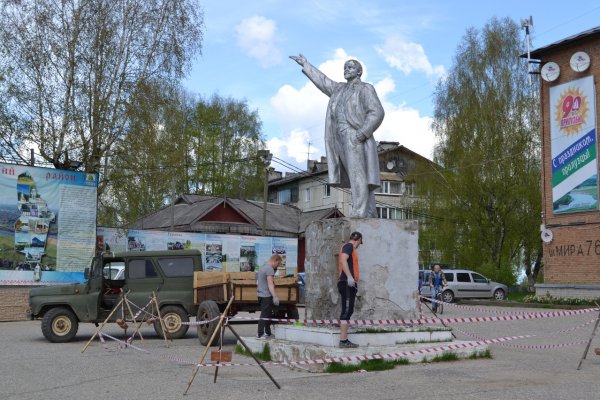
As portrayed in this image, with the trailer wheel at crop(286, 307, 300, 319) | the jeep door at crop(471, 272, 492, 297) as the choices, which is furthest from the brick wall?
the jeep door at crop(471, 272, 492, 297)

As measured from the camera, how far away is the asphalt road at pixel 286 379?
878 cm

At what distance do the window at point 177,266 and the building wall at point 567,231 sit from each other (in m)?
17.7

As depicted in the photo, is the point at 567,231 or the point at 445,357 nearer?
the point at 445,357

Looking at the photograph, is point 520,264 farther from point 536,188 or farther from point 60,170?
point 60,170

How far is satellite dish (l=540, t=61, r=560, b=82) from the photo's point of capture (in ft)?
102

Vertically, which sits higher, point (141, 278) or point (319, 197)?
point (319, 197)

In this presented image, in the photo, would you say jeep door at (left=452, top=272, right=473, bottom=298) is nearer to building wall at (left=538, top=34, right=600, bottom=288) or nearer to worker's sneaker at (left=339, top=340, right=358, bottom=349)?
building wall at (left=538, top=34, right=600, bottom=288)

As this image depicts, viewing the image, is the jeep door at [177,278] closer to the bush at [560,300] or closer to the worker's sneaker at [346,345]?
the worker's sneaker at [346,345]

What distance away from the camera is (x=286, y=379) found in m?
9.97

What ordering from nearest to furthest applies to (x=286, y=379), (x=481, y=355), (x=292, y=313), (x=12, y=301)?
(x=286, y=379)
(x=481, y=355)
(x=292, y=313)
(x=12, y=301)

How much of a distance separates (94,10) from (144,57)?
2342mm

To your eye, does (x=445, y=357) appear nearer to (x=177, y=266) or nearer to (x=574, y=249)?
(x=177, y=266)

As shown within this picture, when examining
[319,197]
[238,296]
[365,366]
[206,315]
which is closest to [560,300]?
[238,296]

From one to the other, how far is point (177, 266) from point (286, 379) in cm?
799
